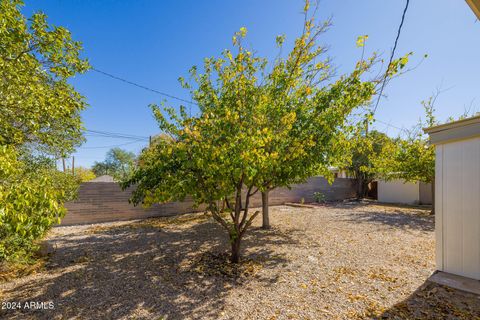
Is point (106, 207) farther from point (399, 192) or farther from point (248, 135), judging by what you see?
point (399, 192)

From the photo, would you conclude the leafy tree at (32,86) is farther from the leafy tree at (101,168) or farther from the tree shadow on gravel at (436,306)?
the leafy tree at (101,168)

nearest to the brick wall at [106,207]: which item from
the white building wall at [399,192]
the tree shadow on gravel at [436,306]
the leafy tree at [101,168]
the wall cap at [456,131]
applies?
the wall cap at [456,131]

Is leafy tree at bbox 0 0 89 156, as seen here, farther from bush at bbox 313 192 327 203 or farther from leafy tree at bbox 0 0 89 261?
bush at bbox 313 192 327 203

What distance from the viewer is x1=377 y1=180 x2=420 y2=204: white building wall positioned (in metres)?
14.8

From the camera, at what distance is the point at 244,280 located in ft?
11.9

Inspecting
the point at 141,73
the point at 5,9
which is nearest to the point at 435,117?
the point at 141,73

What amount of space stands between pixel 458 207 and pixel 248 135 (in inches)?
149

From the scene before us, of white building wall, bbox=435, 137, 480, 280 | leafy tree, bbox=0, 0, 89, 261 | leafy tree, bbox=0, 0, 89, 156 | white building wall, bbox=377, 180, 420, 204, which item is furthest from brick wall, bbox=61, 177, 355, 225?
white building wall, bbox=377, 180, 420, 204

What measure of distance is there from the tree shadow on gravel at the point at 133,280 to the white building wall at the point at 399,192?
1348cm

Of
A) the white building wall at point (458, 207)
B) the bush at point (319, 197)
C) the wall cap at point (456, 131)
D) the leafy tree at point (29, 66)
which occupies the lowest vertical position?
the bush at point (319, 197)

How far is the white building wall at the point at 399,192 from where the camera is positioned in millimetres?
14766

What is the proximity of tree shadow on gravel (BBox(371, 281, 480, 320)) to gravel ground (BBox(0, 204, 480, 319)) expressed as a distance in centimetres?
1

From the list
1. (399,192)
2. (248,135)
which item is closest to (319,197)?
(399,192)

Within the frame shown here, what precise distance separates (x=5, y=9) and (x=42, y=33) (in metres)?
0.40
